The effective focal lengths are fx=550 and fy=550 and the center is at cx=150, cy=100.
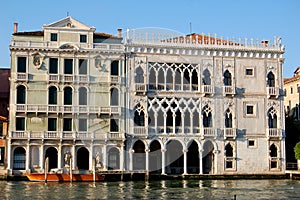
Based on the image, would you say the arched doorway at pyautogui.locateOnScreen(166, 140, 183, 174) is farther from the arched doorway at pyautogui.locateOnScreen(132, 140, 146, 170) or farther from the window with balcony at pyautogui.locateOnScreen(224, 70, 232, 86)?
the window with balcony at pyautogui.locateOnScreen(224, 70, 232, 86)

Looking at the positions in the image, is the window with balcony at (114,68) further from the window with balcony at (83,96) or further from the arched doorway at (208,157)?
the arched doorway at (208,157)

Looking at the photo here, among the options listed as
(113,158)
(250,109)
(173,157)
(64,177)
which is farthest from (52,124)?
(250,109)

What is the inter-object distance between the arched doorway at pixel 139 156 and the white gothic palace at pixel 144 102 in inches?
2.7

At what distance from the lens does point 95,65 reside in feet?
119

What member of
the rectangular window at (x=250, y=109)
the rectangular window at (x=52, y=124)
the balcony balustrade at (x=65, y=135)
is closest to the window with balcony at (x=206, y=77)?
the rectangular window at (x=250, y=109)

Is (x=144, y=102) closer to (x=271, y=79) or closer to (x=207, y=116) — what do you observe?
(x=207, y=116)

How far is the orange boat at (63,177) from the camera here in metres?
32.3

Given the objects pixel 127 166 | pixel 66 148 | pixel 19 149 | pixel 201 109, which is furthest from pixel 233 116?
pixel 19 149

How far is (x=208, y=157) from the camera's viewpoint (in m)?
38.4

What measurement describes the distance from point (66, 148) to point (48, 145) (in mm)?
1163

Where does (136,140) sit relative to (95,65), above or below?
below

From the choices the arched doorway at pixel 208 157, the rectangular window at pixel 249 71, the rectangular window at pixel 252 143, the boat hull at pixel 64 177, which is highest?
the rectangular window at pixel 249 71

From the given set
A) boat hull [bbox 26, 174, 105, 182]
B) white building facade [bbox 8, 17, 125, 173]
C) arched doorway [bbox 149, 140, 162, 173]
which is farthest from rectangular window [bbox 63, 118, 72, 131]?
arched doorway [bbox 149, 140, 162, 173]

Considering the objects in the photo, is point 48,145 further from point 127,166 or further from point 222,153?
point 222,153
